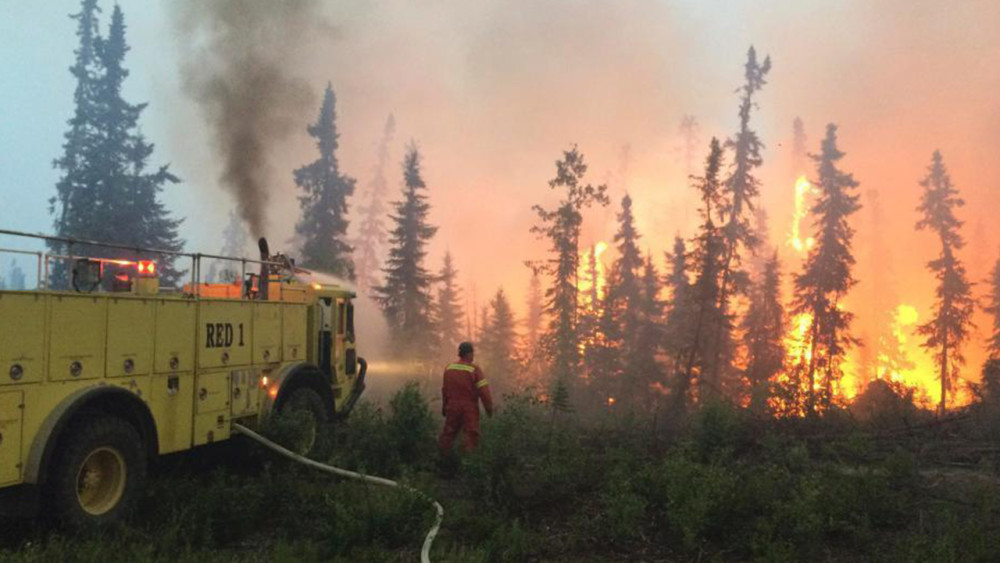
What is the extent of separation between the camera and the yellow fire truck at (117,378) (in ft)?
20.9

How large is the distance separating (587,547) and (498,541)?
0.96 m

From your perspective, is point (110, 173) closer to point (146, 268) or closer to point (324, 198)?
point (324, 198)

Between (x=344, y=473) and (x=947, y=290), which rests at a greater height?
(x=947, y=290)

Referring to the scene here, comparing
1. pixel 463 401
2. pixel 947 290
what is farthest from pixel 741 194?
pixel 463 401

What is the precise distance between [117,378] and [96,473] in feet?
3.35

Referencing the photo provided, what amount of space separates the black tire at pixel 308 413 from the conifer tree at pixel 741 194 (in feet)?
86.1

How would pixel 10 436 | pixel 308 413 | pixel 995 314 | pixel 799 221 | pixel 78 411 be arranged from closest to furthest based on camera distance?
pixel 10 436
pixel 78 411
pixel 308 413
pixel 995 314
pixel 799 221

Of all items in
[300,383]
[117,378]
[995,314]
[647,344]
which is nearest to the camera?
[117,378]

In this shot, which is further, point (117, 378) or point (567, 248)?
point (567, 248)

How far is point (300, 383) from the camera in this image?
447 inches

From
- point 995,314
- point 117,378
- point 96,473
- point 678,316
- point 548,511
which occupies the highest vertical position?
point 995,314

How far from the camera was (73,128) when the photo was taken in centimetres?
3603

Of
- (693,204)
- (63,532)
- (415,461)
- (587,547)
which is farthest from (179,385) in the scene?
(693,204)

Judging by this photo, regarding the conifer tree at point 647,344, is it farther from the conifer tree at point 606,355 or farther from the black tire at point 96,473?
the black tire at point 96,473
